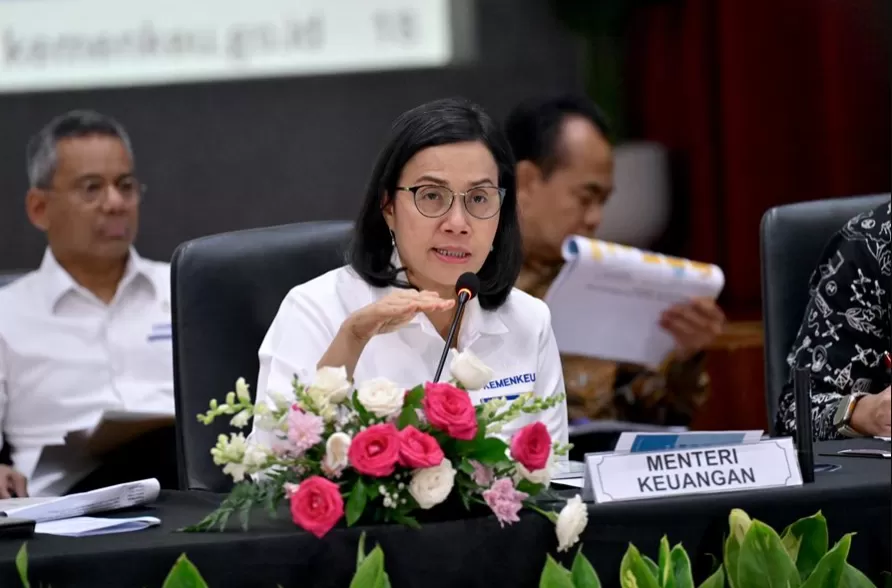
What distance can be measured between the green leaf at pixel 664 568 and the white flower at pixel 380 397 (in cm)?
31

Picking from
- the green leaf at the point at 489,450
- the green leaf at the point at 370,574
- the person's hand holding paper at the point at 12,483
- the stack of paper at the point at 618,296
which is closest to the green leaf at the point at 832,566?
the green leaf at the point at 489,450

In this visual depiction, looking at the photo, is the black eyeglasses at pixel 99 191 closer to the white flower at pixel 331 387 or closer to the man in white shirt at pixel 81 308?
the man in white shirt at pixel 81 308

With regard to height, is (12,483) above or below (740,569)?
below

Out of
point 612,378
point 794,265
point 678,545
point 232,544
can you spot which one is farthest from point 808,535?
point 612,378

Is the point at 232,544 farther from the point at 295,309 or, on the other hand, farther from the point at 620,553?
the point at 295,309

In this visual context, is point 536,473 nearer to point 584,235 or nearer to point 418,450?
point 418,450

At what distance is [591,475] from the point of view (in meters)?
1.60

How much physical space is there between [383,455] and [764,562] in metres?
0.41

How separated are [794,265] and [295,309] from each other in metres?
0.91

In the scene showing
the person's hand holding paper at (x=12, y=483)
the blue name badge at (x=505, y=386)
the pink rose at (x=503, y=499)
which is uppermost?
the blue name badge at (x=505, y=386)

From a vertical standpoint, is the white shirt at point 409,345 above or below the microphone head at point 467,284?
below

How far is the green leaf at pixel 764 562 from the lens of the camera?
1.50m

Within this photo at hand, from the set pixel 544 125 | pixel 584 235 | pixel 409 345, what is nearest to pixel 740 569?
pixel 409 345

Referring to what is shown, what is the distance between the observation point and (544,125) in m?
3.00
